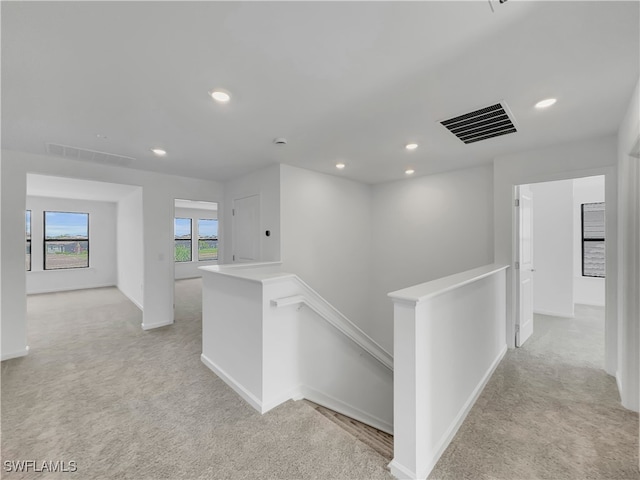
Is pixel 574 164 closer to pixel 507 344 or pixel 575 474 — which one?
pixel 507 344

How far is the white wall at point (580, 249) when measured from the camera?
208 inches

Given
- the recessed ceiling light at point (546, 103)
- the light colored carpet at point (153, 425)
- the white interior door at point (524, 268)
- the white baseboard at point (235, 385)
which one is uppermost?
the recessed ceiling light at point (546, 103)

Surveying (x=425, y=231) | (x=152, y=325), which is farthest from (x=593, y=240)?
(x=152, y=325)

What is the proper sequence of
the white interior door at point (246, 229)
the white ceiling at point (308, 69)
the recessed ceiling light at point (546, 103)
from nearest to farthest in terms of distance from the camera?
the white ceiling at point (308, 69), the recessed ceiling light at point (546, 103), the white interior door at point (246, 229)

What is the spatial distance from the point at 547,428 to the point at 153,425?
9.85ft

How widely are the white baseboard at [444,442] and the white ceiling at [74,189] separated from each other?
5534 millimetres

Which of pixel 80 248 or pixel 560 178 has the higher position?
pixel 560 178

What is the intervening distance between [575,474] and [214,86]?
3470mm

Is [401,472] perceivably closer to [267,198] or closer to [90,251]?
[267,198]

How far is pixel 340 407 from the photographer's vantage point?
2.93 meters

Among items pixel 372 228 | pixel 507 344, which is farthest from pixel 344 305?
pixel 507 344

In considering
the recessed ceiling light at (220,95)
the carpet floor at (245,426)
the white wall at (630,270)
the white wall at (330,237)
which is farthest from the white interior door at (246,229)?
the white wall at (630,270)

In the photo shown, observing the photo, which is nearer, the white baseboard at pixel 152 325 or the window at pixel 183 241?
the white baseboard at pixel 152 325

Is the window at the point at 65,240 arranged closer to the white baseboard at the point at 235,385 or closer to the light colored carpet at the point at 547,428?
the white baseboard at the point at 235,385
